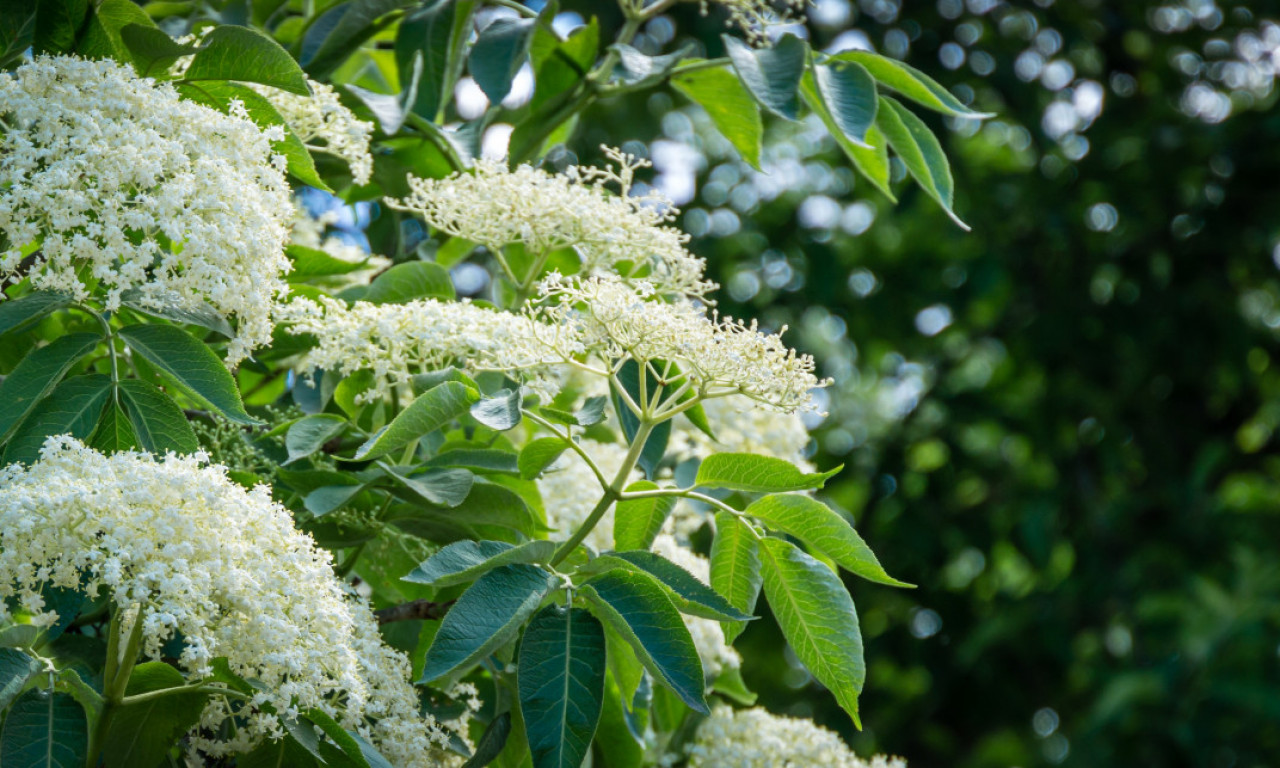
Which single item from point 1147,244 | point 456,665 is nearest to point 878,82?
point 456,665

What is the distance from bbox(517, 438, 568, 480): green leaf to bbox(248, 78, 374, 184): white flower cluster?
15.9 inches

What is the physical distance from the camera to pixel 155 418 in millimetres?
1091

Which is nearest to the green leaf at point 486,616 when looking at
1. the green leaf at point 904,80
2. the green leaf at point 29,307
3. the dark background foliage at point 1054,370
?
the green leaf at point 29,307

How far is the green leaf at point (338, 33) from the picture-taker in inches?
58.2

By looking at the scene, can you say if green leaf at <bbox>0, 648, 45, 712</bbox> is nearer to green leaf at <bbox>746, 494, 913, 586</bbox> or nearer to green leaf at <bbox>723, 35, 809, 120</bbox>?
green leaf at <bbox>746, 494, 913, 586</bbox>

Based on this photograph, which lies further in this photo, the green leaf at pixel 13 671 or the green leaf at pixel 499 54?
the green leaf at pixel 499 54

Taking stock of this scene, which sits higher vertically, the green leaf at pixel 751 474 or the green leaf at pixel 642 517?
the green leaf at pixel 751 474

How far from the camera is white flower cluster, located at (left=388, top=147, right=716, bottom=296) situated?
1356mm

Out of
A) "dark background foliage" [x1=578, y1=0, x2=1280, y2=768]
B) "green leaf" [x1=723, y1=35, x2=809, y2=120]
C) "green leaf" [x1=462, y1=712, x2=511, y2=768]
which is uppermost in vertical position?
"green leaf" [x1=723, y1=35, x2=809, y2=120]

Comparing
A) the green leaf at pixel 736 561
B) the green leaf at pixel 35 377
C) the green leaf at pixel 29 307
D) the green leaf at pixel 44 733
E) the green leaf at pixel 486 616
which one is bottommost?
the green leaf at pixel 736 561

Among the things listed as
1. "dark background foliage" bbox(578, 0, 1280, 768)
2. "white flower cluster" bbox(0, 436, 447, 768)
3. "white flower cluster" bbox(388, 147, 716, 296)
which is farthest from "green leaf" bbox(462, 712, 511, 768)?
"dark background foliage" bbox(578, 0, 1280, 768)

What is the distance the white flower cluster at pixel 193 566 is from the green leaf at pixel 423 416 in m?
0.11

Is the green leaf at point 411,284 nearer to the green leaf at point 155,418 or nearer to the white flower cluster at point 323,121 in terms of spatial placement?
the white flower cluster at point 323,121

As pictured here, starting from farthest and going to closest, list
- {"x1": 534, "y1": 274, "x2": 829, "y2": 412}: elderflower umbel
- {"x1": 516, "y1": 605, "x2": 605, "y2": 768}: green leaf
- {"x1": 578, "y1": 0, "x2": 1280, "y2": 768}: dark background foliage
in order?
{"x1": 578, "y1": 0, "x2": 1280, "y2": 768}: dark background foliage < {"x1": 534, "y1": 274, "x2": 829, "y2": 412}: elderflower umbel < {"x1": 516, "y1": 605, "x2": 605, "y2": 768}: green leaf
